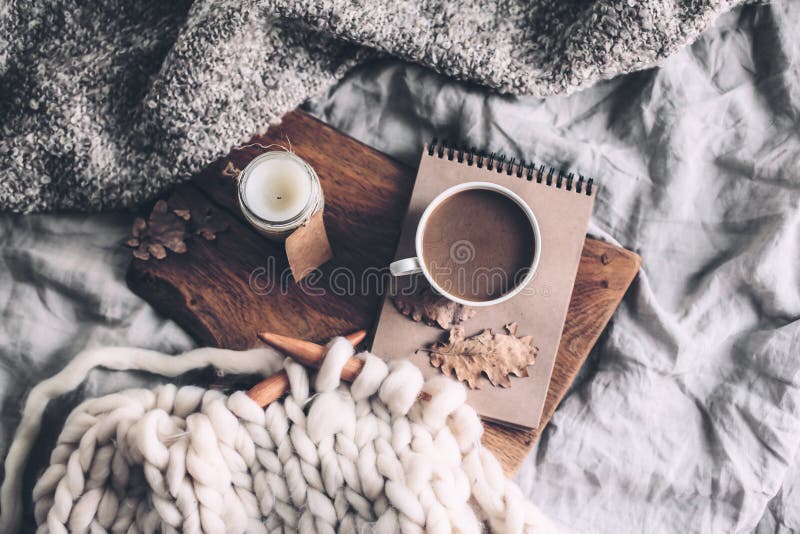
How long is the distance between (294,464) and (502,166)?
17.6 inches

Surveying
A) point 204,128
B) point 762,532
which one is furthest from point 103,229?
point 762,532

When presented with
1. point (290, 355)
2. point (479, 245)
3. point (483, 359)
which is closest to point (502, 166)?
point (479, 245)

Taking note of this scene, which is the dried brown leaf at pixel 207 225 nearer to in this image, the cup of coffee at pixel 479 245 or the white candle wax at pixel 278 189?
the white candle wax at pixel 278 189

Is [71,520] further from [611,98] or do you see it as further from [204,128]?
[611,98]

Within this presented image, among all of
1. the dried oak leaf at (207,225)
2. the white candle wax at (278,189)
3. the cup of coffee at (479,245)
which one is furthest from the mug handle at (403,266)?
the dried oak leaf at (207,225)

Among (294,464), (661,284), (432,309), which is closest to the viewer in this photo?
(294,464)

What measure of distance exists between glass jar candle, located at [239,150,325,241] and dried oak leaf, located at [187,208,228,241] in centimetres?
10

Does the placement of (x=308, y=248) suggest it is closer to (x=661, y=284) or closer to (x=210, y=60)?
(x=210, y=60)

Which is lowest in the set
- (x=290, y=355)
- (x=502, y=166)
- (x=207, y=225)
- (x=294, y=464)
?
(x=294, y=464)

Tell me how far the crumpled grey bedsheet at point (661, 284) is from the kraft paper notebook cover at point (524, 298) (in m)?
0.08

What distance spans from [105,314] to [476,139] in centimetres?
56

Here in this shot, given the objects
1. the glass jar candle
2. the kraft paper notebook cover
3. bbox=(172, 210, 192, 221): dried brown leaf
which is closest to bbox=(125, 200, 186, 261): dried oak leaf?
bbox=(172, 210, 192, 221): dried brown leaf

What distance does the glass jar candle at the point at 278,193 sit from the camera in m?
0.73

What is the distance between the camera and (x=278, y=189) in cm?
74
